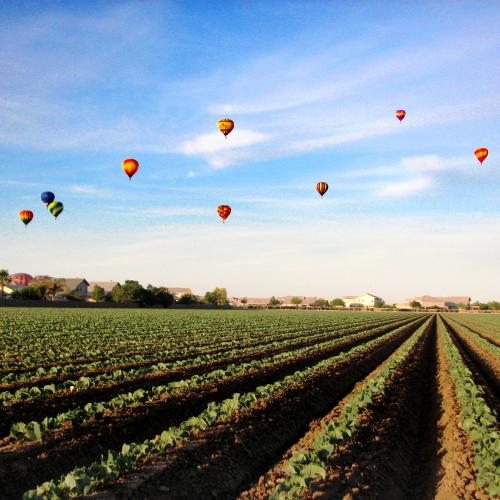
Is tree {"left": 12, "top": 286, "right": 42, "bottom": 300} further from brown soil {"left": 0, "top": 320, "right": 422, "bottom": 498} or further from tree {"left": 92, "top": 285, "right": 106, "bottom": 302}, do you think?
brown soil {"left": 0, "top": 320, "right": 422, "bottom": 498}

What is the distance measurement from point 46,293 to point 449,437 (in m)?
105

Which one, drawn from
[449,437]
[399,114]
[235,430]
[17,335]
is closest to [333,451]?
[235,430]

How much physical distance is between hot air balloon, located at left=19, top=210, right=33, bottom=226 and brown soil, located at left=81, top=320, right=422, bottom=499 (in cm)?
4952

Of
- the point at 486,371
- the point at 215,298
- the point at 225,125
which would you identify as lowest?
the point at 486,371

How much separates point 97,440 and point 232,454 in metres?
2.60

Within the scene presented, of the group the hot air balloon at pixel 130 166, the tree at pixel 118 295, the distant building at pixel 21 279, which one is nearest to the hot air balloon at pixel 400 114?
the hot air balloon at pixel 130 166

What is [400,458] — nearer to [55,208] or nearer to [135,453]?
[135,453]

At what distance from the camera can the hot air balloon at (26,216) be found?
5700cm

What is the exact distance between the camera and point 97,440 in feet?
32.6

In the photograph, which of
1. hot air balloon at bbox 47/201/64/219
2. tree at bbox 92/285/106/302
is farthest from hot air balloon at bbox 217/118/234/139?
tree at bbox 92/285/106/302

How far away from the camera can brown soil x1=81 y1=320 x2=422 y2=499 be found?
7773 millimetres

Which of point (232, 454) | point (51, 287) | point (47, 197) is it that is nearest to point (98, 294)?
point (51, 287)

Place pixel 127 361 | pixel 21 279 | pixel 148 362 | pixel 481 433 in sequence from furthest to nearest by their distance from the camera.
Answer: pixel 21 279 < pixel 148 362 < pixel 127 361 < pixel 481 433

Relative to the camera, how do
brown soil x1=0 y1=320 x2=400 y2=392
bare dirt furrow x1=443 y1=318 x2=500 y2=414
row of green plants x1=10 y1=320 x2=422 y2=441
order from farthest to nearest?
bare dirt furrow x1=443 y1=318 x2=500 y2=414 < brown soil x1=0 y1=320 x2=400 y2=392 < row of green plants x1=10 y1=320 x2=422 y2=441
